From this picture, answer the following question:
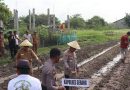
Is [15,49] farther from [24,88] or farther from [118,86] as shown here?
[24,88]

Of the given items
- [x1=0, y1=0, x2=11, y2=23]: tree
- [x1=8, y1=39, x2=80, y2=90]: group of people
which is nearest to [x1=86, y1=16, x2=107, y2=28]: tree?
[x1=0, y1=0, x2=11, y2=23]: tree

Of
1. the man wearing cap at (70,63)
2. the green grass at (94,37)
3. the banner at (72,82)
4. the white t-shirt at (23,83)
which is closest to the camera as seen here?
the white t-shirt at (23,83)

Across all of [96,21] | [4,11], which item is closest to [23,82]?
[4,11]

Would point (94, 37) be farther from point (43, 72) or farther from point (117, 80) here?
point (43, 72)

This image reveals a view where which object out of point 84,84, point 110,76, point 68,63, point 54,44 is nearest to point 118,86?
point 110,76

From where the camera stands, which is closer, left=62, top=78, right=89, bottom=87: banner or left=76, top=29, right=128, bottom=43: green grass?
left=62, top=78, right=89, bottom=87: banner

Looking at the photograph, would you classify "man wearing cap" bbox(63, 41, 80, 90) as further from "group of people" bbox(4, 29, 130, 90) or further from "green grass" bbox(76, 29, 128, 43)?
"green grass" bbox(76, 29, 128, 43)

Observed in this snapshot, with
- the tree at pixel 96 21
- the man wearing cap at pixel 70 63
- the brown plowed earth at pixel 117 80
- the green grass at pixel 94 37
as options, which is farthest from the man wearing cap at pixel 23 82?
the tree at pixel 96 21

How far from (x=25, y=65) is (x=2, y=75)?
36.0 feet

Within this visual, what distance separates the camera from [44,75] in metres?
7.83

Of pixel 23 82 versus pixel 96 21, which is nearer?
pixel 23 82

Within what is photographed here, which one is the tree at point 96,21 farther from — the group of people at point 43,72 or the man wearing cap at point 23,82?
the man wearing cap at point 23,82

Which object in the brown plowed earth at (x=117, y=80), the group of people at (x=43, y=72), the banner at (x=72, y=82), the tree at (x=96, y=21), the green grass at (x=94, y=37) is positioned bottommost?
the green grass at (x=94, y=37)

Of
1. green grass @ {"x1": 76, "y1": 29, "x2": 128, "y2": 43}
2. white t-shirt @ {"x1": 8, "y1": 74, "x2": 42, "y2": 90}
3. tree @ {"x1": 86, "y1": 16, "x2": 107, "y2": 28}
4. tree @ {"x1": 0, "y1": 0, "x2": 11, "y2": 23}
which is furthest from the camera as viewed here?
tree @ {"x1": 86, "y1": 16, "x2": 107, "y2": 28}
